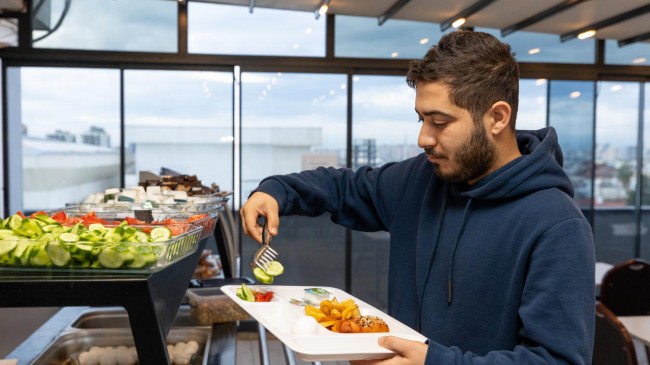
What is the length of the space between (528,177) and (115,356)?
139 centimetres

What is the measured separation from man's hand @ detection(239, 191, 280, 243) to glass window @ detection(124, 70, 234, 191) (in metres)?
4.59

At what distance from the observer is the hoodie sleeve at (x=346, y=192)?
1.73m

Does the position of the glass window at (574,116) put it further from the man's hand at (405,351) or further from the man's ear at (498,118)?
the man's hand at (405,351)

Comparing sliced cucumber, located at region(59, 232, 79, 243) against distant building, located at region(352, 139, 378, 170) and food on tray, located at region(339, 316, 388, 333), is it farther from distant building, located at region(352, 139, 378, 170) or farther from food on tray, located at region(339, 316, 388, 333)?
distant building, located at region(352, 139, 378, 170)

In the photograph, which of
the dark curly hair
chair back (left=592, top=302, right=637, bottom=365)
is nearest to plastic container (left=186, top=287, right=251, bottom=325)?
the dark curly hair

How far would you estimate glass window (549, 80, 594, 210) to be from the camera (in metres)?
6.71

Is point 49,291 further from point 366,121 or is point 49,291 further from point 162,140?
point 366,121

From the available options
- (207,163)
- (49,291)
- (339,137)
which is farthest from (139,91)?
(49,291)

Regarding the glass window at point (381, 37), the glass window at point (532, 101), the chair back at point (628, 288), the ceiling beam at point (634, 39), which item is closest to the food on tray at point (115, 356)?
the chair back at point (628, 288)

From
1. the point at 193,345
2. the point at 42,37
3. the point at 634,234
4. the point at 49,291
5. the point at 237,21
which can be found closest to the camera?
the point at 49,291

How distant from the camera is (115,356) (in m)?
1.94

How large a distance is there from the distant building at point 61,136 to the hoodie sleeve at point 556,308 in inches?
212

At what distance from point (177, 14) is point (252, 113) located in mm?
1208

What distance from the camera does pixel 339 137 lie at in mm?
6363
